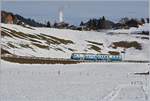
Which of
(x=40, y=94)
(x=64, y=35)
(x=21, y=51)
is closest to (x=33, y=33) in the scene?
(x=64, y=35)

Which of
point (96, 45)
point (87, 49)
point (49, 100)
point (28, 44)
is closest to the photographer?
point (49, 100)

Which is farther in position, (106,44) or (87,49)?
(106,44)

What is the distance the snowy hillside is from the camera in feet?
306

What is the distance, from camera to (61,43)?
11675cm

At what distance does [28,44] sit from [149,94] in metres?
77.8

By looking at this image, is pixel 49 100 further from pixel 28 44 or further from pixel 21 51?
pixel 28 44

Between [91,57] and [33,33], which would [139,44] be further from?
[91,57]

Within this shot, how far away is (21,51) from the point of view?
292 feet

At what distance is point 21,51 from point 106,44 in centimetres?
4591

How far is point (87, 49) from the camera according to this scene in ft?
370

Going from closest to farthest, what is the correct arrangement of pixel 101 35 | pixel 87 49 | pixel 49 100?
1. pixel 49 100
2. pixel 87 49
3. pixel 101 35

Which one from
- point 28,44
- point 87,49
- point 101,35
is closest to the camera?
point 28,44

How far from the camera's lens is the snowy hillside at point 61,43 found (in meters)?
93.3

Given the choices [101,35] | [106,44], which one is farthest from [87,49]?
[101,35]
